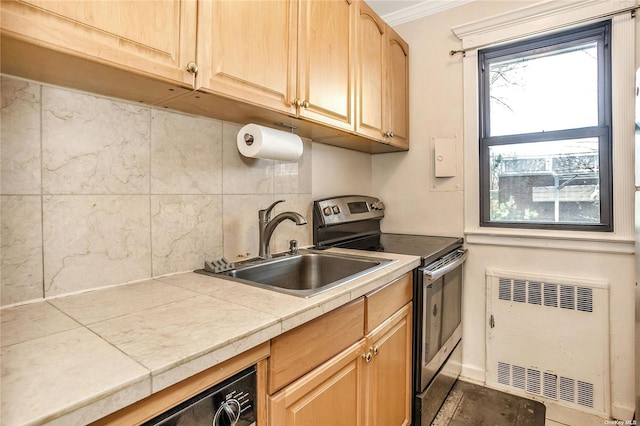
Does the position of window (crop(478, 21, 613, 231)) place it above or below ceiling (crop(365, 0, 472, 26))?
below

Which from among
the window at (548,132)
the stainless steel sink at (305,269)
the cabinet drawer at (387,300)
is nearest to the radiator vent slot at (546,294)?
the window at (548,132)

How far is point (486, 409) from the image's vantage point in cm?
185

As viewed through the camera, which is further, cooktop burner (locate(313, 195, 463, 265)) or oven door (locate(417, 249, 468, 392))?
cooktop burner (locate(313, 195, 463, 265))

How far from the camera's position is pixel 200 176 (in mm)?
1378

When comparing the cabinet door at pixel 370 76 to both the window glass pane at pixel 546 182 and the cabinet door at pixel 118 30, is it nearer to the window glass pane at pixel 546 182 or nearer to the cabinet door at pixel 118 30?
the window glass pane at pixel 546 182

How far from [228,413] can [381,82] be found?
186 centimetres

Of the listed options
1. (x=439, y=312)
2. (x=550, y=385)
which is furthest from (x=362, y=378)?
(x=550, y=385)

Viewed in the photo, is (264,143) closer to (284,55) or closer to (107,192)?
(284,55)

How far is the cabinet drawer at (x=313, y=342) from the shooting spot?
33.7 inches

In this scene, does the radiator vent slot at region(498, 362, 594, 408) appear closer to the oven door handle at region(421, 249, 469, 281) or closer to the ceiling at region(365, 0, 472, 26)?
the oven door handle at region(421, 249, 469, 281)

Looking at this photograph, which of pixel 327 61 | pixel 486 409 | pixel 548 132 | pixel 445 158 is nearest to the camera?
pixel 327 61

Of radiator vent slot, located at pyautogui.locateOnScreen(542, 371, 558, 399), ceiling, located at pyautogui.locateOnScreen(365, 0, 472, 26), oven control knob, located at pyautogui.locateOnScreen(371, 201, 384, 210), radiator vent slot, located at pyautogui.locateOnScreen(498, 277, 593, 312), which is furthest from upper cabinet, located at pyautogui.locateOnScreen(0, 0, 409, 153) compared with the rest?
radiator vent slot, located at pyautogui.locateOnScreen(542, 371, 558, 399)

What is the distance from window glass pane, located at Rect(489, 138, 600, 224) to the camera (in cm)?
186

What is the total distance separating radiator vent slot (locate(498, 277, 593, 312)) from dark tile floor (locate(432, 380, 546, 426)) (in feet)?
1.89
